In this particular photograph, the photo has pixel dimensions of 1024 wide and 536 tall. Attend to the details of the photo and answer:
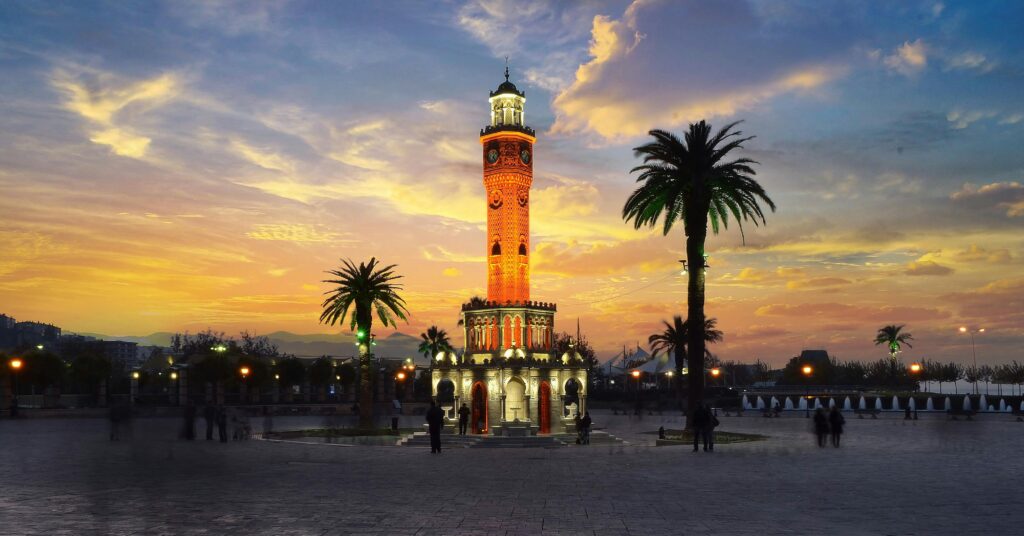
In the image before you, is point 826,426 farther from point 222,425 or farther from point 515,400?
point 515,400

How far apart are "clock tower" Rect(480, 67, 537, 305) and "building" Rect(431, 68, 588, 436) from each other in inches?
2.9

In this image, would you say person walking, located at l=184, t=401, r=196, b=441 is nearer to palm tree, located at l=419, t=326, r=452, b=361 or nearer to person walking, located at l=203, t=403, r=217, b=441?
person walking, located at l=203, t=403, r=217, b=441

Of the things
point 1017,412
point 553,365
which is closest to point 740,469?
point 553,365

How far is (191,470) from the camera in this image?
25984 millimetres

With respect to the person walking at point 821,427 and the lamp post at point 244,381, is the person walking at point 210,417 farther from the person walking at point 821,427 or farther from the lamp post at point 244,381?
the lamp post at point 244,381

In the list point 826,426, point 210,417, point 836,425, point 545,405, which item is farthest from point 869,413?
point 210,417

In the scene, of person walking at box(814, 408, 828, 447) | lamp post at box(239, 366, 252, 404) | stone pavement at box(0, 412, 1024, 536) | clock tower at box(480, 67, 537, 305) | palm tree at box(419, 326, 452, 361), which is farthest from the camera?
Result: palm tree at box(419, 326, 452, 361)

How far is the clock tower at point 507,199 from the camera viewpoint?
64875 mm

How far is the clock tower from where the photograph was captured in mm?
64875

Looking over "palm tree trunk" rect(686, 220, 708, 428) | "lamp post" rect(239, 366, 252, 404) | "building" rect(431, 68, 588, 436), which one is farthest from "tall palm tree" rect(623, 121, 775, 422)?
"lamp post" rect(239, 366, 252, 404)

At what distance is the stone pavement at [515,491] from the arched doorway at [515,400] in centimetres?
2373

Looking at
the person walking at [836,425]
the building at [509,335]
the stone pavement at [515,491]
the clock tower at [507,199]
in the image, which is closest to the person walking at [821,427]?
the person walking at [836,425]

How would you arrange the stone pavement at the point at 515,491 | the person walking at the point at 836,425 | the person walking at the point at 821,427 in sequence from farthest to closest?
the person walking at the point at 821,427 → the person walking at the point at 836,425 → the stone pavement at the point at 515,491

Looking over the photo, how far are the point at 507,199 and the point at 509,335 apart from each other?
398 inches
